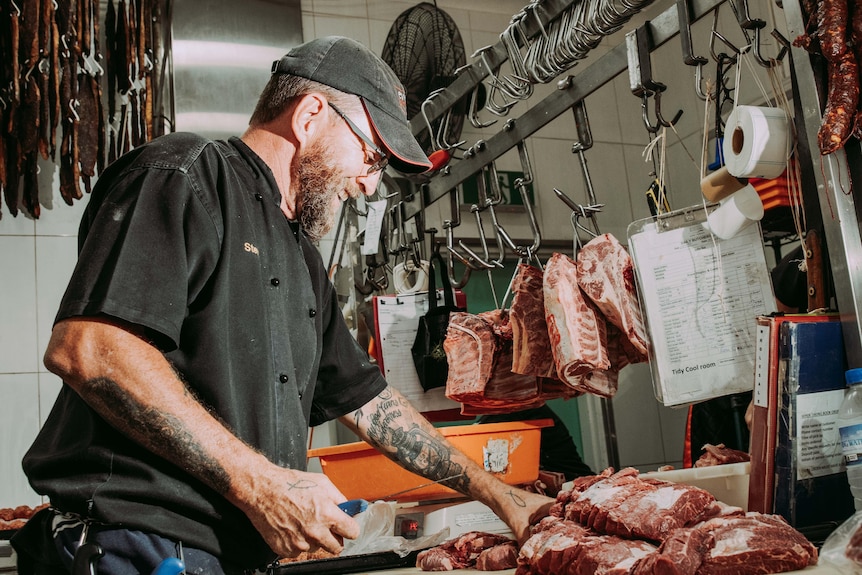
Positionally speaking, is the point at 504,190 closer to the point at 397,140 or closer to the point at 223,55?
the point at 223,55

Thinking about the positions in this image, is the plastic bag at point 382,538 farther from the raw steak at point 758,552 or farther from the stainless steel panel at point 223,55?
the stainless steel panel at point 223,55

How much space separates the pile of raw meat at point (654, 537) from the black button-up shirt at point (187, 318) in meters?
0.61

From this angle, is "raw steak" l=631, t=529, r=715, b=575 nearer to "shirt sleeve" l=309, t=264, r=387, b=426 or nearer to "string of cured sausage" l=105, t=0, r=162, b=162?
"shirt sleeve" l=309, t=264, r=387, b=426

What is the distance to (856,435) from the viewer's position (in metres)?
1.79

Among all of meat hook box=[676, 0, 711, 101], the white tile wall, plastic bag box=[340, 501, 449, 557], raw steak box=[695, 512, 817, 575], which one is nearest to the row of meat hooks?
meat hook box=[676, 0, 711, 101]

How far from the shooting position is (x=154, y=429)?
1594 mm

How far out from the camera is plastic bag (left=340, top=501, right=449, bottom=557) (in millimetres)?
2621

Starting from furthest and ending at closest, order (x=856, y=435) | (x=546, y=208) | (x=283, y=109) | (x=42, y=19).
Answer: (x=546, y=208) < (x=42, y=19) < (x=283, y=109) < (x=856, y=435)

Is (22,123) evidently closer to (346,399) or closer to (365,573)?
(346,399)

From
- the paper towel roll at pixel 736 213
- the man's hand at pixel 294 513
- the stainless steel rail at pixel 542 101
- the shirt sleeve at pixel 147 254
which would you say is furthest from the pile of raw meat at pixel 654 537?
the stainless steel rail at pixel 542 101

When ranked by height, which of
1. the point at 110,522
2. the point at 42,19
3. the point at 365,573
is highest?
the point at 42,19

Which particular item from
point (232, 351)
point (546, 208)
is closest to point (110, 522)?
point (232, 351)

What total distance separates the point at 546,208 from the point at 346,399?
360 cm

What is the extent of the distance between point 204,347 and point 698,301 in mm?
1415
